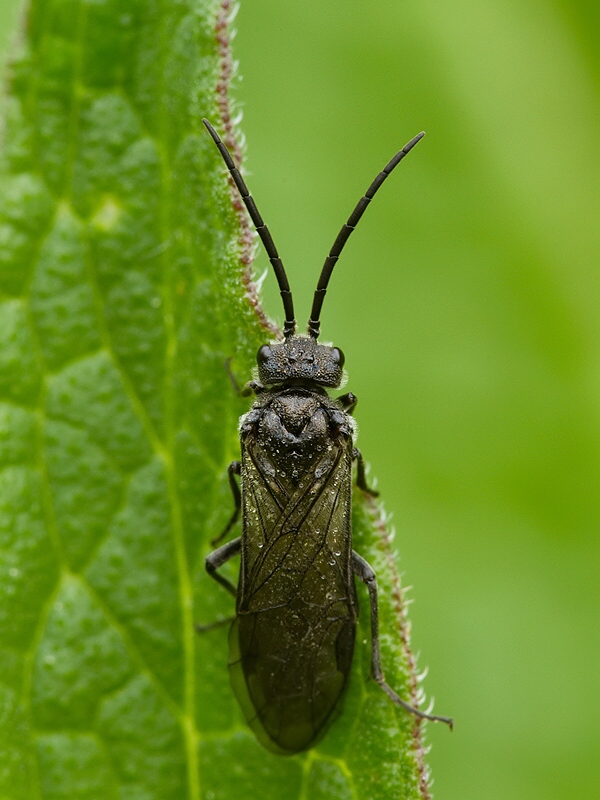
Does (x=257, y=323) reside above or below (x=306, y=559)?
above

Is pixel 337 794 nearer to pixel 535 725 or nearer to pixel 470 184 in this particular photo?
pixel 535 725

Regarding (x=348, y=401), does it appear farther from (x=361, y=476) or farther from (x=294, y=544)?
(x=294, y=544)

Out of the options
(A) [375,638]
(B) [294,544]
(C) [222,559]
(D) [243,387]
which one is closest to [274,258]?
(D) [243,387]

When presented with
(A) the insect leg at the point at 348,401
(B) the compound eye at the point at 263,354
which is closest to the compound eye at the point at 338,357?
(A) the insect leg at the point at 348,401

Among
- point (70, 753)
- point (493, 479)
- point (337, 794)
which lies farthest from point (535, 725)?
point (70, 753)

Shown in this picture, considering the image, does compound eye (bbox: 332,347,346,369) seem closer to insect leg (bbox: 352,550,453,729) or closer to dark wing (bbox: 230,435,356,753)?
dark wing (bbox: 230,435,356,753)

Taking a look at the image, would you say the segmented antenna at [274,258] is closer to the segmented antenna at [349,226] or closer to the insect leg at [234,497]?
the segmented antenna at [349,226]

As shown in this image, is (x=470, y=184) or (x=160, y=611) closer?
(x=160, y=611)

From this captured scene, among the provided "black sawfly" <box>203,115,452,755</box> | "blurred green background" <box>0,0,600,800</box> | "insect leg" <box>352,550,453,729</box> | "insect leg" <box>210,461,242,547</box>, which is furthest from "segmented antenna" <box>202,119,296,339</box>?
"insect leg" <box>352,550,453,729</box>
